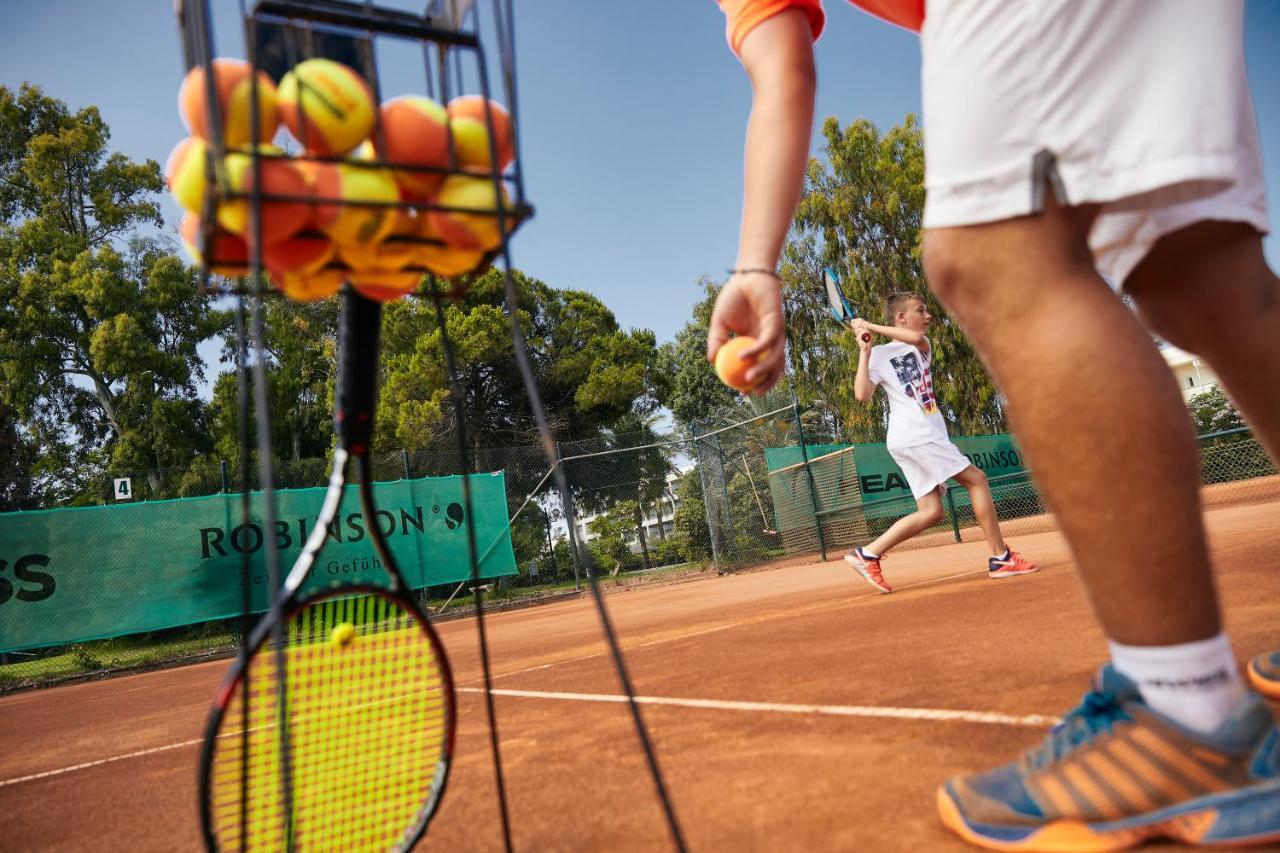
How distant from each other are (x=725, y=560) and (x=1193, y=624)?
42.5 ft

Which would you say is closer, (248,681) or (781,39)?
(248,681)

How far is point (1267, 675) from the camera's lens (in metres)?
1.32

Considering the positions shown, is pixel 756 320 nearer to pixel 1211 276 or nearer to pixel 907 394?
pixel 1211 276

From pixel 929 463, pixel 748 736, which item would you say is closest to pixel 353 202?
pixel 748 736

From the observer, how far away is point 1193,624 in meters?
0.88

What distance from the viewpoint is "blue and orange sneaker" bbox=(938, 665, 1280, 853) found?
0.87 meters

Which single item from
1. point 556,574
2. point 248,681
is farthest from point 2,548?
point 248,681

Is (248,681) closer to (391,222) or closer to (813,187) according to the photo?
(391,222)

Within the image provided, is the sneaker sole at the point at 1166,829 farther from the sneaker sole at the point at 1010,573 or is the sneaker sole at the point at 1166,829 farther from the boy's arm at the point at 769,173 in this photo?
the sneaker sole at the point at 1010,573

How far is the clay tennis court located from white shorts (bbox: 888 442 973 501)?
35.2 inches

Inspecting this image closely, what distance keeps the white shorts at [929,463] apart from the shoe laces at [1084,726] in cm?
387

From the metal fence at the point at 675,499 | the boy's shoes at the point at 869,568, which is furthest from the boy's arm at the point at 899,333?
the metal fence at the point at 675,499

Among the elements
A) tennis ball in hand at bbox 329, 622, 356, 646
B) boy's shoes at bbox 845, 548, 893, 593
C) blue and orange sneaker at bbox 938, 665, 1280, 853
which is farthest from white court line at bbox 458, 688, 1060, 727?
boy's shoes at bbox 845, 548, 893, 593

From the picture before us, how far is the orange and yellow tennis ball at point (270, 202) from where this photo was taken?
817 mm
